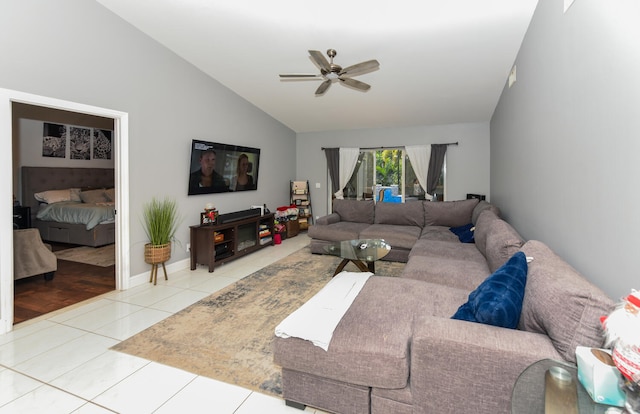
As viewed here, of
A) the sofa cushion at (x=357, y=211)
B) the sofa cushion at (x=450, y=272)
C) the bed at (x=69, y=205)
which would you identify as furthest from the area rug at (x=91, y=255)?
the sofa cushion at (x=450, y=272)

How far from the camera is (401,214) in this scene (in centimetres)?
543

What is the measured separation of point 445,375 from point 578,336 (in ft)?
1.65

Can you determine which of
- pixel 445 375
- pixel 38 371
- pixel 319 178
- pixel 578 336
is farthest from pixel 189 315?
pixel 319 178

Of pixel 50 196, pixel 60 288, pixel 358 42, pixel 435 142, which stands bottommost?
pixel 60 288

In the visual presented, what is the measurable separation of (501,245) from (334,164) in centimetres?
503

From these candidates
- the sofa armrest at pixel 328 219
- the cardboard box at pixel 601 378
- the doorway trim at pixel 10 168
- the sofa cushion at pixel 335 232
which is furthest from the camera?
the sofa armrest at pixel 328 219

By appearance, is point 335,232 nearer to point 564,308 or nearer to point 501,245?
point 501,245

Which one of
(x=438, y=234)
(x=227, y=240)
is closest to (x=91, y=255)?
(x=227, y=240)

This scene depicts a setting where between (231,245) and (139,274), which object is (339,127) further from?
(139,274)

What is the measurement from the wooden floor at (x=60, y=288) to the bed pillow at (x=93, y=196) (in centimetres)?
237

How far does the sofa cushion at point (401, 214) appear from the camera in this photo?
17.6 ft

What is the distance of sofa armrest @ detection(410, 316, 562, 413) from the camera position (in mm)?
1200

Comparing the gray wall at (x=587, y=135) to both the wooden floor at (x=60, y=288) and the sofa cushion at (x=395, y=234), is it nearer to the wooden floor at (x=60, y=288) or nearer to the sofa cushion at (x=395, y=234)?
the sofa cushion at (x=395, y=234)

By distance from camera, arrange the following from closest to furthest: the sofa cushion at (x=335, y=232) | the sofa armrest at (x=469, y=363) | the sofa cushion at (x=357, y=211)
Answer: the sofa armrest at (x=469, y=363), the sofa cushion at (x=335, y=232), the sofa cushion at (x=357, y=211)
